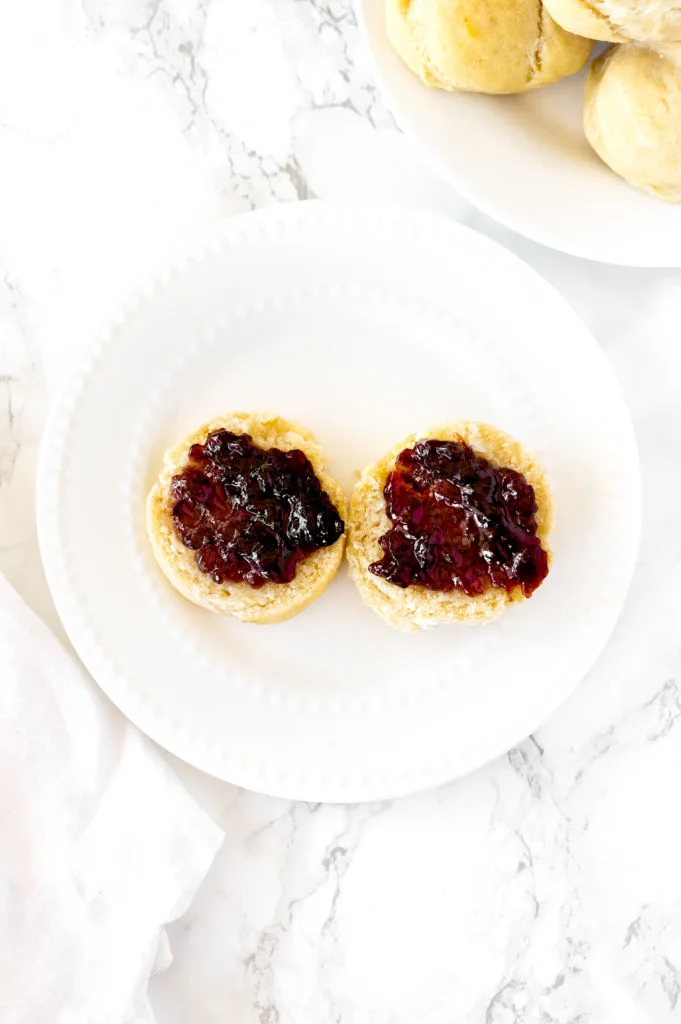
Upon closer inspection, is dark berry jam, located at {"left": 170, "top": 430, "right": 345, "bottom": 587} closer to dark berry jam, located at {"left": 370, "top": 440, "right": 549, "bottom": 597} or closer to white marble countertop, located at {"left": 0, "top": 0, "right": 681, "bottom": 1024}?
dark berry jam, located at {"left": 370, "top": 440, "right": 549, "bottom": 597}

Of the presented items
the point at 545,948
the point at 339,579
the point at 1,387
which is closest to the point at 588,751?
the point at 545,948

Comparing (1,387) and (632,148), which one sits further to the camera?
(1,387)

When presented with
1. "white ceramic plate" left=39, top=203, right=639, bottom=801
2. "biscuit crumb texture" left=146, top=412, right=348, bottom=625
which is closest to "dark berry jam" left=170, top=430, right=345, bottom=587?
"biscuit crumb texture" left=146, top=412, right=348, bottom=625

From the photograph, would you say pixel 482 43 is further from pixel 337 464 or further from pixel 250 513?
pixel 250 513

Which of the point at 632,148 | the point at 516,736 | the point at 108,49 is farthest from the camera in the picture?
the point at 108,49

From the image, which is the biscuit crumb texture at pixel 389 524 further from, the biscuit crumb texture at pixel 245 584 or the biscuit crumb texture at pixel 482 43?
the biscuit crumb texture at pixel 482 43

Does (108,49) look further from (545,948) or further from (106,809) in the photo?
(545,948)

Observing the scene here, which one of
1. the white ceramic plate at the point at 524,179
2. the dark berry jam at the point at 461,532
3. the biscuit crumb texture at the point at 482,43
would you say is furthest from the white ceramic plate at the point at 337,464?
the biscuit crumb texture at the point at 482,43
